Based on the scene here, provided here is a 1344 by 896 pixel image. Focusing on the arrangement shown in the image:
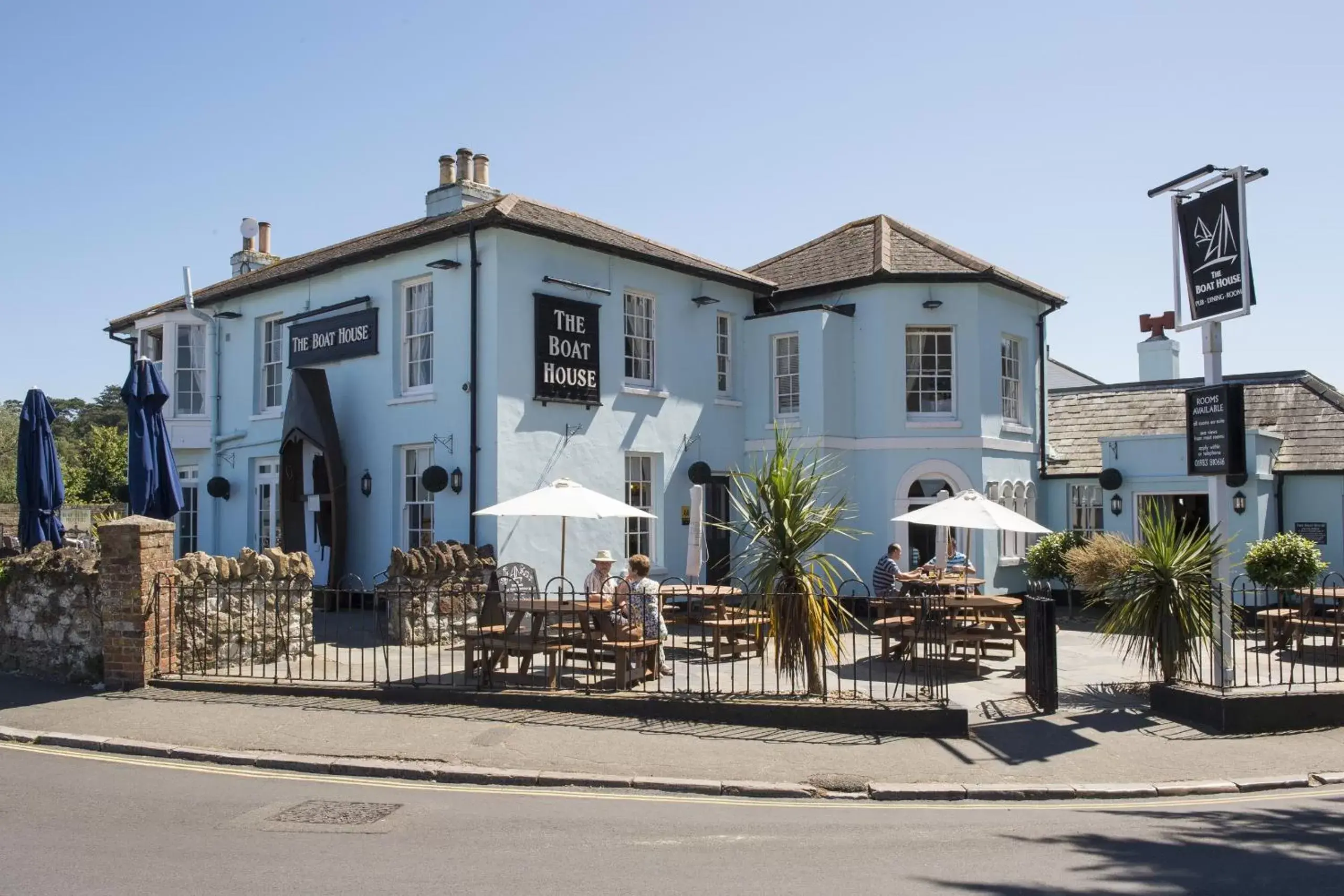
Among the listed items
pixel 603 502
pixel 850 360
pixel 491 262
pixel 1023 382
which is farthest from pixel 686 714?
pixel 1023 382

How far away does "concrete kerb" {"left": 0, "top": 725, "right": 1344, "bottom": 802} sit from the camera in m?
8.45

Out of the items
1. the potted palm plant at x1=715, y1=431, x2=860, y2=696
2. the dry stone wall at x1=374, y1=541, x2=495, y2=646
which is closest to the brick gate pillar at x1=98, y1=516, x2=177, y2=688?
the dry stone wall at x1=374, y1=541, x2=495, y2=646

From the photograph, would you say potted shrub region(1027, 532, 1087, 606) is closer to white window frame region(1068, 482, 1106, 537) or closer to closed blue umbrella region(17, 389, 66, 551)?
white window frame region(1068, 482, 1106, 537)

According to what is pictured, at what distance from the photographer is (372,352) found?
19000 millimetres

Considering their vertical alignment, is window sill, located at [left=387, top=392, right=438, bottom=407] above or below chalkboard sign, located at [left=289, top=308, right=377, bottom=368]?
below

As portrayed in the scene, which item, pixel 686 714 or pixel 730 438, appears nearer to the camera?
pixel 686 714

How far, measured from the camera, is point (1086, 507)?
2277 centimetres

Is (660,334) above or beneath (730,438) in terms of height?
above

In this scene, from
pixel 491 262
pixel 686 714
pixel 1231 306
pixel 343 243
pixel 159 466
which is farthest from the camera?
pixel 343 243

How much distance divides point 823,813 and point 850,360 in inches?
552

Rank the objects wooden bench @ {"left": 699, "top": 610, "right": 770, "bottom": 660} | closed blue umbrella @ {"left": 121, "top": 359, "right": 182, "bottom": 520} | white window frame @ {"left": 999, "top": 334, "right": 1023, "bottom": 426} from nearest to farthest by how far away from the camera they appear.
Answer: wooden bench @ {"left": 699, "top": 610, "right": 770, "bottom": 660} → closed blue umbrella @ {"left": 121, "top": 359, "right": 182, "bottom": 520} → white window frame @ {"left": 999, "top": 334, "right": 1023, "bottom": 426}

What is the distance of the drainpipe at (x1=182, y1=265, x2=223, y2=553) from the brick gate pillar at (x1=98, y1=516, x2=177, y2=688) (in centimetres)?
1067

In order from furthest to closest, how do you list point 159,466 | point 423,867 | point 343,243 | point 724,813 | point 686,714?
point 343,243 < point 159,466 < point 686,714 < point 724,813 < point 423,867

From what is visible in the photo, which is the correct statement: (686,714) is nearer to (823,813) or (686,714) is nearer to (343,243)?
(823,813)
